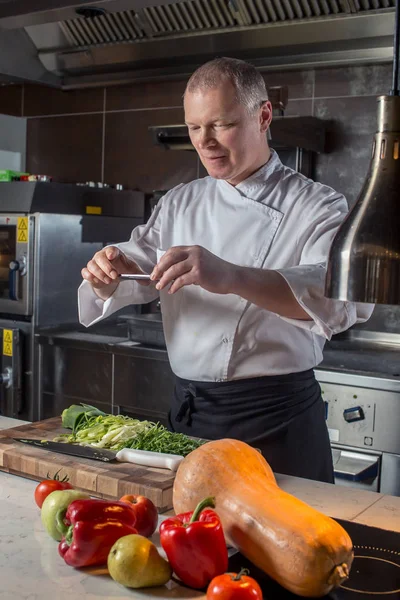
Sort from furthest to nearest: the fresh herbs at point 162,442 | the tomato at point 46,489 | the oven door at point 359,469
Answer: the oven door at point 359,469 → the fresh herbs at point 162,442 → the tomato at point 46,489

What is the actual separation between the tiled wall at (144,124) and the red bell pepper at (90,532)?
272 cm

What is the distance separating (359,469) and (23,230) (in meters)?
2.08

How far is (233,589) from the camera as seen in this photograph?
1065mm

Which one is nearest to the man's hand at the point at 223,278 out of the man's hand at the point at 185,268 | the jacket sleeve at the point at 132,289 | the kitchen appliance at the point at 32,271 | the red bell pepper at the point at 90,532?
the man's hand at the point at 185,268

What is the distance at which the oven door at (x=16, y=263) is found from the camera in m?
3.94

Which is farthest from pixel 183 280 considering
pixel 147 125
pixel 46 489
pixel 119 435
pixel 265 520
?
pixel 147 125

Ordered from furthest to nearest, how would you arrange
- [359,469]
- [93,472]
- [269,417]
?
1. [359,469]
2. [269,417]
3. [93,472]

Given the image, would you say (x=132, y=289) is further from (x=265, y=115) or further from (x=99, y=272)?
(x=265, y=115)

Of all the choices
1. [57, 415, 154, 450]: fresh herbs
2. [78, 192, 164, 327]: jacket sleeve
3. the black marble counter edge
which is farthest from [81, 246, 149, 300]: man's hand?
the black marble counter edge

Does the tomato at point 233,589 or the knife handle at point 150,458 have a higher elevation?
the knife handle at point 150,458

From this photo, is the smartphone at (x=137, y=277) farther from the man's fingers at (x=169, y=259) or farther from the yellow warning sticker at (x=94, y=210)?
the yellow warning sticker at (x=94, y=210)

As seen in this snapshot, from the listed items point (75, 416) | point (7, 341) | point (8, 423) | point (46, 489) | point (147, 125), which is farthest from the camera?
point (147, 125)

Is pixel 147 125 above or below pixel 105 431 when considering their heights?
above

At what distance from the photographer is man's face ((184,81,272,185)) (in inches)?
78.2
